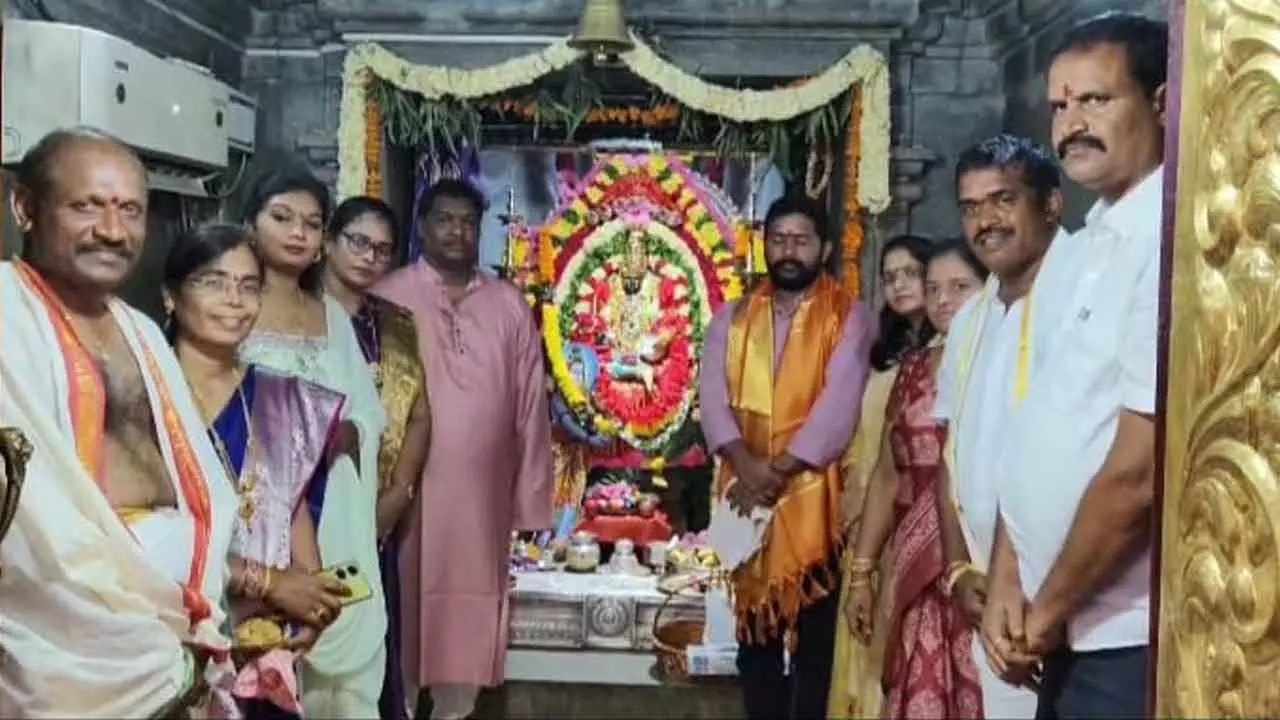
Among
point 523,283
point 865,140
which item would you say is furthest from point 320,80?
point 865,140

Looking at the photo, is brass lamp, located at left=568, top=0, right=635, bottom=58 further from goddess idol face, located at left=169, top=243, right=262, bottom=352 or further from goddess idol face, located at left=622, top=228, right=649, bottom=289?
goddess idol face, located at left=169, top=243, right=262, bottom=352

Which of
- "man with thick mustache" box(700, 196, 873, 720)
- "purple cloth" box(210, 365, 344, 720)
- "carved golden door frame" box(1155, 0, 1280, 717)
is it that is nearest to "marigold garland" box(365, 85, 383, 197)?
"purple cloth" box(210, 365, 344, 720)

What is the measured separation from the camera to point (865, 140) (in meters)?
1.42

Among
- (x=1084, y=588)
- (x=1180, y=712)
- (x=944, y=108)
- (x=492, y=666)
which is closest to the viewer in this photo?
(x=1180, y=712)

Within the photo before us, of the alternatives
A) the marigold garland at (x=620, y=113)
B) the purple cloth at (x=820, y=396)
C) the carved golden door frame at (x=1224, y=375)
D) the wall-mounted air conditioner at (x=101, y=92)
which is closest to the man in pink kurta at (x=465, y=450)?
the marigold garland at (x=620, y=113)

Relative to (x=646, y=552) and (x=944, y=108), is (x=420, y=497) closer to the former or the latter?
(x=646, y=552)

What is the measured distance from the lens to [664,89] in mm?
1504

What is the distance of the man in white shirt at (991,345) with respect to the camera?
3.83ft

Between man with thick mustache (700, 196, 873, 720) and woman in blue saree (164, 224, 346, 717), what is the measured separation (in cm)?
48

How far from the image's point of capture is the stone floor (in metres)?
1.49

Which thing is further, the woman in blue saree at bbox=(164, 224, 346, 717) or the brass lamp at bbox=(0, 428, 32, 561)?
the woman in blue saree at bbox=(164, 224, 346, 717)

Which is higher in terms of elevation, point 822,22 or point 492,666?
point 822,22

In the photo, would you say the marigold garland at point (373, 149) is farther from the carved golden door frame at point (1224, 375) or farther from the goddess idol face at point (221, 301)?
the carved golden door frame at point (1224, 375)

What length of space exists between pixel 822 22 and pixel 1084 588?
27.5 inches
